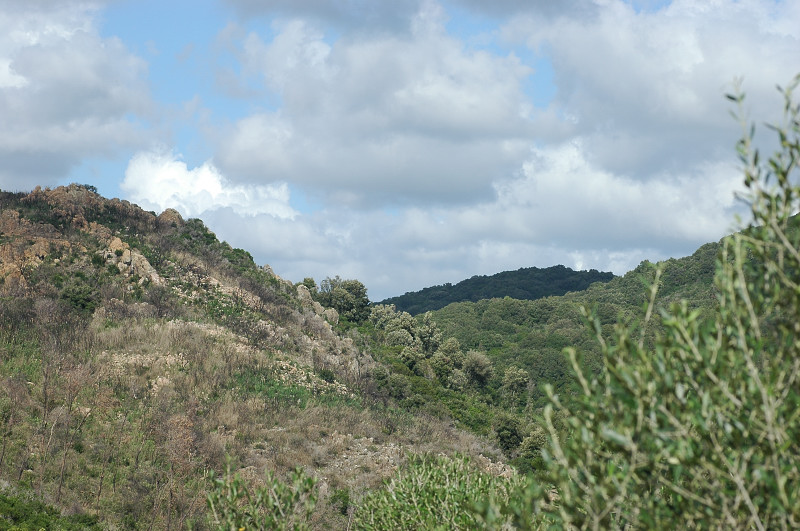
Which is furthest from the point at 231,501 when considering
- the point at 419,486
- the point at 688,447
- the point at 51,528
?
the point at 51,528

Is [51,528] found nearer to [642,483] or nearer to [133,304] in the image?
[642,483]

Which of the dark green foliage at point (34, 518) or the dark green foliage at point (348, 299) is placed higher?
the dark green foliage at point (348, 299)

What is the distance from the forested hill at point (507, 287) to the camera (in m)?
170

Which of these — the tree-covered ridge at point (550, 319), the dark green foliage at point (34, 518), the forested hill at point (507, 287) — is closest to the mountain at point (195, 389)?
the dark green foliage at point (34, 518)

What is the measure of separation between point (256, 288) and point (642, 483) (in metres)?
51.2

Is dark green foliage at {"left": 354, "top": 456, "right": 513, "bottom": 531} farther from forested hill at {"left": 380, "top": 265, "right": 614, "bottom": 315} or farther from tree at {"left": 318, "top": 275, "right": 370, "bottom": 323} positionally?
forested hill at {"left": 380, "top": 265, "right": 614, "bottom": 315}

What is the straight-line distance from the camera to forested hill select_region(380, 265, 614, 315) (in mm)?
170000

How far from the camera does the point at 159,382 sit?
32438mm

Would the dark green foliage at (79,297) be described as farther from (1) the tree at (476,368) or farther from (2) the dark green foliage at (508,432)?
(1) the tree at (476,368)

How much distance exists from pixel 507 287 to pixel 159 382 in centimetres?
14782

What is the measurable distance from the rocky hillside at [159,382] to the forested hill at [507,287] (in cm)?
11550

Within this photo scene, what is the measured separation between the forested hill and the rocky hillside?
115m

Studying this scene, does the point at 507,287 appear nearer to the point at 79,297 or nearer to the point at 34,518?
the point at 79,297

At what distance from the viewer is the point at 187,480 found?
24953 mm
